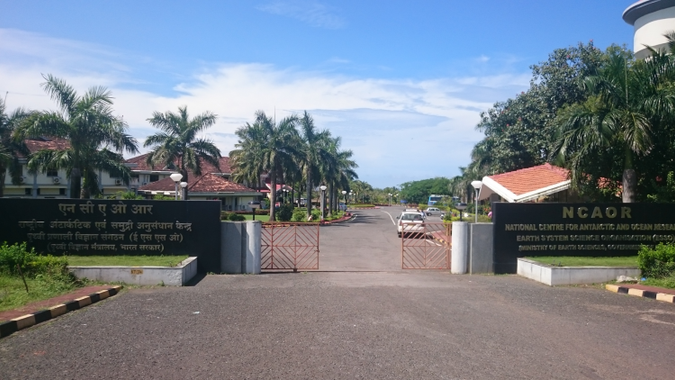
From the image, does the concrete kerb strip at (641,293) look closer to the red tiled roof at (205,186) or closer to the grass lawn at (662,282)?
the grass lawn at (662,282)

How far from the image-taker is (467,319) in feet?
29.2

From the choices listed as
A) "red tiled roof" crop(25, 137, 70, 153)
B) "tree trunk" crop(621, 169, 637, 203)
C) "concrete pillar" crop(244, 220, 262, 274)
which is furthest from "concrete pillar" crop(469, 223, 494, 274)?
"red tiled roof" crop(25, 137, 70, 153)

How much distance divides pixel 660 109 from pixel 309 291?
1110cm

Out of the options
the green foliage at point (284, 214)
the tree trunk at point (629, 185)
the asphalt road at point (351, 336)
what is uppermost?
the tree trunk at point (629, 185)

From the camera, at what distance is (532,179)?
25.0m

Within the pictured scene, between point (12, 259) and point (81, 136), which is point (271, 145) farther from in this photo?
point (12, 259)

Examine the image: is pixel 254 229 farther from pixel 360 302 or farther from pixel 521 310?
pixel 521 310

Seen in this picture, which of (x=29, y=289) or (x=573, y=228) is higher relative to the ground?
(x=573, y=228)

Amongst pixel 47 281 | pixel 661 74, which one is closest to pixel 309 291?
pixel 47 281

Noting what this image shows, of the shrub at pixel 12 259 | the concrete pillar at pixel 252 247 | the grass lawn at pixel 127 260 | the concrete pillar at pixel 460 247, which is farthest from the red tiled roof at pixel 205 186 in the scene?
the shrub at pixel 12 259

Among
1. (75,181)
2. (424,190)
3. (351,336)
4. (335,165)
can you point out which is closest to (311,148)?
(335,165)

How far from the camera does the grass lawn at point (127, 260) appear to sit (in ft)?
41.3

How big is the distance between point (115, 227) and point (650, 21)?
3199 centimetres

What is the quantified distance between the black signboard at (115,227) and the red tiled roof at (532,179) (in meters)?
14.6
